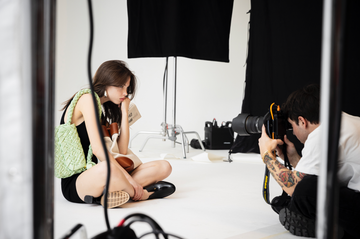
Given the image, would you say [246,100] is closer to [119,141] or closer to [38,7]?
[119,141]

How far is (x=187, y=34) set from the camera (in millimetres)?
2666

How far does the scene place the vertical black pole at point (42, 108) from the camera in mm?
266

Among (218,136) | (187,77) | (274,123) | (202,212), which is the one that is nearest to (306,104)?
(274,123)

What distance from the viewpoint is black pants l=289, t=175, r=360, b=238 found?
79 cm

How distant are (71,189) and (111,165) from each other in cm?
23

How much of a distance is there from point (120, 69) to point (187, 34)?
145 cm

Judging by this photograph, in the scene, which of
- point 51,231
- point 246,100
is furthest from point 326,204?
point 246,100

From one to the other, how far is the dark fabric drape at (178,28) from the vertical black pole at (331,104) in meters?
2.39

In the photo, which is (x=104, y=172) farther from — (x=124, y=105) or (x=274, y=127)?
(x=274, y=127)

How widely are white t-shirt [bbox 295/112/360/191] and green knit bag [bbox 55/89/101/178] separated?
0.75m

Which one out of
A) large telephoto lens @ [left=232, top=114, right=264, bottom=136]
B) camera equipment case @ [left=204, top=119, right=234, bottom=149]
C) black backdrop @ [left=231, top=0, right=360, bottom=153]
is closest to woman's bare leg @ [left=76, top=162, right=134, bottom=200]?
large telephoto lens @ [left=232, top=114, right=264, bottom=136]

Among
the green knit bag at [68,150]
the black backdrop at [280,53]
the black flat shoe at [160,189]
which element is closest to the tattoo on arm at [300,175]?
the black flat shoe at [160,189]

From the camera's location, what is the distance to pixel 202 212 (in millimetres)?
1149

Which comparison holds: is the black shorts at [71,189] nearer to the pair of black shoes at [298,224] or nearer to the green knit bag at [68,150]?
the green knit bag at [68,150]
